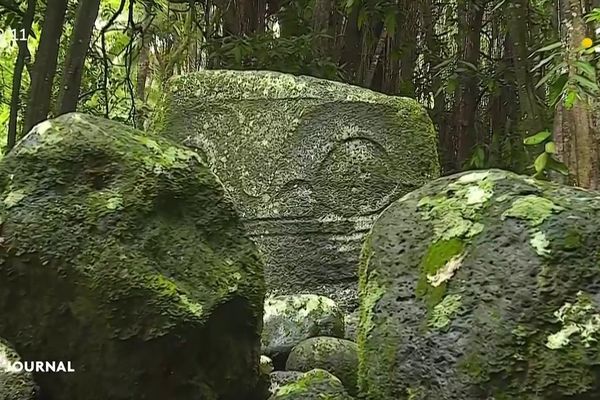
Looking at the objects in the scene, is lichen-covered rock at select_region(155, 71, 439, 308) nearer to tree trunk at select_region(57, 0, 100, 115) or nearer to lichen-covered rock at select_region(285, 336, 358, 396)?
tree trunk at select_region(57, 0, 100, 115)

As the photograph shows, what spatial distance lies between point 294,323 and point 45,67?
140 cm

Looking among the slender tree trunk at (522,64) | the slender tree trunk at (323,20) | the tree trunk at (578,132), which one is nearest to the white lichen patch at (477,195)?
the tree trunk at (578,132)

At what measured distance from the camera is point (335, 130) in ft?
11.4

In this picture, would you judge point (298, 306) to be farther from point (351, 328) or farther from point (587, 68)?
point (587, 68)

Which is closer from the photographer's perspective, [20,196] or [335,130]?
[20,196]

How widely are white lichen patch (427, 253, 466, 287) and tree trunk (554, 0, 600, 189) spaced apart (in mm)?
886

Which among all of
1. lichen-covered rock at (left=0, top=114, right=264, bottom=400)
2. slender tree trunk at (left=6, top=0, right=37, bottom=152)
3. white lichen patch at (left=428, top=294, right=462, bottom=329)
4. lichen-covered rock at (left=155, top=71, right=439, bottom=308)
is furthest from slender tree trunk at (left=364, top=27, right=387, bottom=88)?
white lichen patch at (left=428, top=294, right=462, bottom=329)

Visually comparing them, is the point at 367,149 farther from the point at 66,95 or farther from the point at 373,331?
the point at 373,331

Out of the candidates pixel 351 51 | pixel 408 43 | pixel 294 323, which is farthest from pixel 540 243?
pixel 408 43

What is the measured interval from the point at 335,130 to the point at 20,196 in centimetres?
202

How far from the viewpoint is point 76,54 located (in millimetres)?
2891

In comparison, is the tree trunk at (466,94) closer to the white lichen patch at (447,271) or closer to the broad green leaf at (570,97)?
the broad green leaf at (570,97)

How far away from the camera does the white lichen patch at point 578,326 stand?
1.31 metres

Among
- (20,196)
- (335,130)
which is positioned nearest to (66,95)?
(335,130)
